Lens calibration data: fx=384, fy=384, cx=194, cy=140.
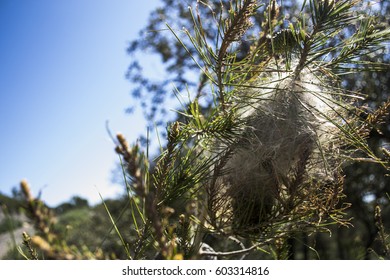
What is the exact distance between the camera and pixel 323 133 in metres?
0.71

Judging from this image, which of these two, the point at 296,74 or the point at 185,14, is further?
the point at 185,14

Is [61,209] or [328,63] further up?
[61,209]

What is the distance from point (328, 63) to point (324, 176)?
21 cm

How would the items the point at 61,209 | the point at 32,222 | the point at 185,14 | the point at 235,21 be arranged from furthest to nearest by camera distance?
the point at 61,209, the point at 185,14, the point at 235,21, the point at 32,222

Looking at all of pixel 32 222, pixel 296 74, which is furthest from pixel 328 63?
pixel 32 222

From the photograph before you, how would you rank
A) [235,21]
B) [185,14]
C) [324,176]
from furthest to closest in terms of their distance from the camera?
[185,14] → [324,176] → [235,21]

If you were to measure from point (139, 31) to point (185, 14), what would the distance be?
2.27ft

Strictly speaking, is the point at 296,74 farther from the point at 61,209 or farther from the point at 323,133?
the point at 61,209

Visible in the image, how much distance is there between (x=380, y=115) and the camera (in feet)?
2.59

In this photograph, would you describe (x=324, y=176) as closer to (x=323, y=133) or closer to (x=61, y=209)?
(x=323, y=133)

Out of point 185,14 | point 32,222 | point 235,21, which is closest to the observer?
point 32,222

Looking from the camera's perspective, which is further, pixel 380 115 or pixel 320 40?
pixel 380 115
